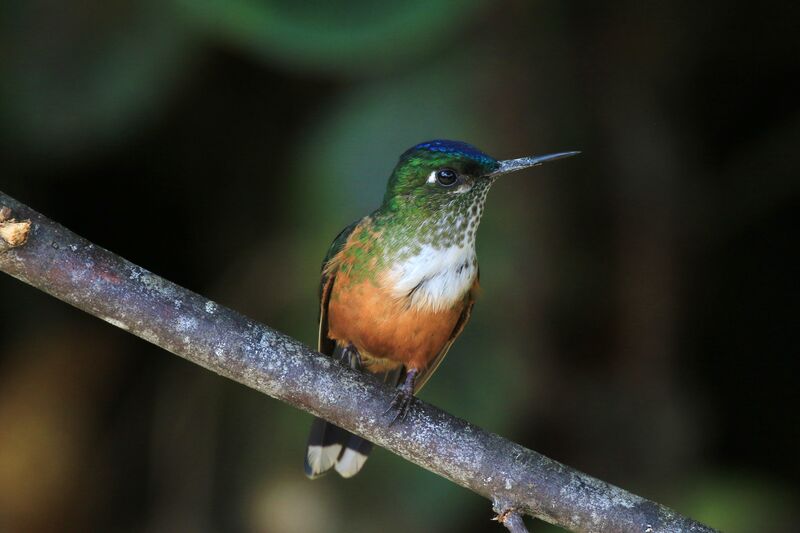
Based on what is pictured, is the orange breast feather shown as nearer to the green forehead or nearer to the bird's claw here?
the green forehead

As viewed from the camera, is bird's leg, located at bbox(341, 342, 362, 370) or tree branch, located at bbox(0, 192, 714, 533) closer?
tree branch, located at bbox(0, 192, 714, 533)

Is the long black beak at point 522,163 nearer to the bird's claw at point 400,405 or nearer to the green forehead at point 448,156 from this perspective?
the green forehead at point 448,156

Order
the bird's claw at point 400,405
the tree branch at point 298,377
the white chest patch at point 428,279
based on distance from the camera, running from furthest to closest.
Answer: the white chest patch at point 428,279 → the bird's claw at point 400,405 → the tree branch at point 298,377

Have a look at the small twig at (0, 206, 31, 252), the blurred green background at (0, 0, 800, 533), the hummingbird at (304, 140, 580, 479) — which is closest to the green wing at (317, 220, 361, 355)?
the hummingbird at (304, 140, 580, 479)

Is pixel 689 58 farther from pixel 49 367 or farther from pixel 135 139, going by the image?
pixel 49 367

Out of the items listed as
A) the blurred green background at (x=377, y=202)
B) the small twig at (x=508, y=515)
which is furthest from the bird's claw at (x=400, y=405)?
the blurred green background at (x=377, y=202)

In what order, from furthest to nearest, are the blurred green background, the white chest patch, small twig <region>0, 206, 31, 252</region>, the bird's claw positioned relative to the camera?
1. the blurred green background
2. the white chest patch
3. the bird's claw
4. small twig <region>0, 206, 31, 252</region>
